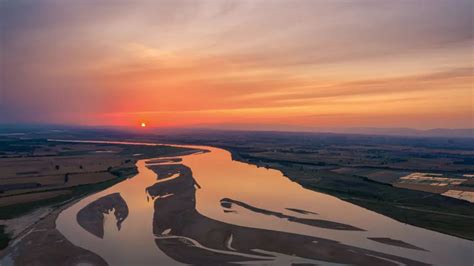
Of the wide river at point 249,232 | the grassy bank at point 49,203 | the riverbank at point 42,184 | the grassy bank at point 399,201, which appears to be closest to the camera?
the wide river at point 249,232

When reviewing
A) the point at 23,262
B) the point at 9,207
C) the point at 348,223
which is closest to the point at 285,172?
the point at 348,223

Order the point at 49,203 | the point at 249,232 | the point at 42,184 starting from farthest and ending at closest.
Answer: the point at 42,184 < the point at 49,203 < the point at 249,232

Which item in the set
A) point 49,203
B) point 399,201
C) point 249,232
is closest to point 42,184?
point 49,203

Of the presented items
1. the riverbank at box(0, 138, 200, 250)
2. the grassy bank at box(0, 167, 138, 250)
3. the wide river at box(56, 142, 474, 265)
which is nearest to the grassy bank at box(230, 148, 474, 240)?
the wide river at box(56, 142, 474, 265)

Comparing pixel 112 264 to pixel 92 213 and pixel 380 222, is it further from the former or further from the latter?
pixel 380 222

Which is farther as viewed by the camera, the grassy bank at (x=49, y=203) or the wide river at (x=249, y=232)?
the grassy bank at (x=49, y=203)

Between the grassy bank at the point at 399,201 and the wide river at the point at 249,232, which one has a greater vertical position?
the grassy bank at the point at 399,201

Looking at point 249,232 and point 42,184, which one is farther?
point 42,184

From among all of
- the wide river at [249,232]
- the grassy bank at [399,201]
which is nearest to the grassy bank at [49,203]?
the wide river at [249,232]

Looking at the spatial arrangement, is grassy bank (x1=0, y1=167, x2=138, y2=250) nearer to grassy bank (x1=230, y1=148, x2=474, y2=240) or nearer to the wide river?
the wide river

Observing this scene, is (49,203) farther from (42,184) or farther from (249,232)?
(249,232)

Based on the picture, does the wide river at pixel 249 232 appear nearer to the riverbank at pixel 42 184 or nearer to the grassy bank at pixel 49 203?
the grassy bank at pixel 49 203
